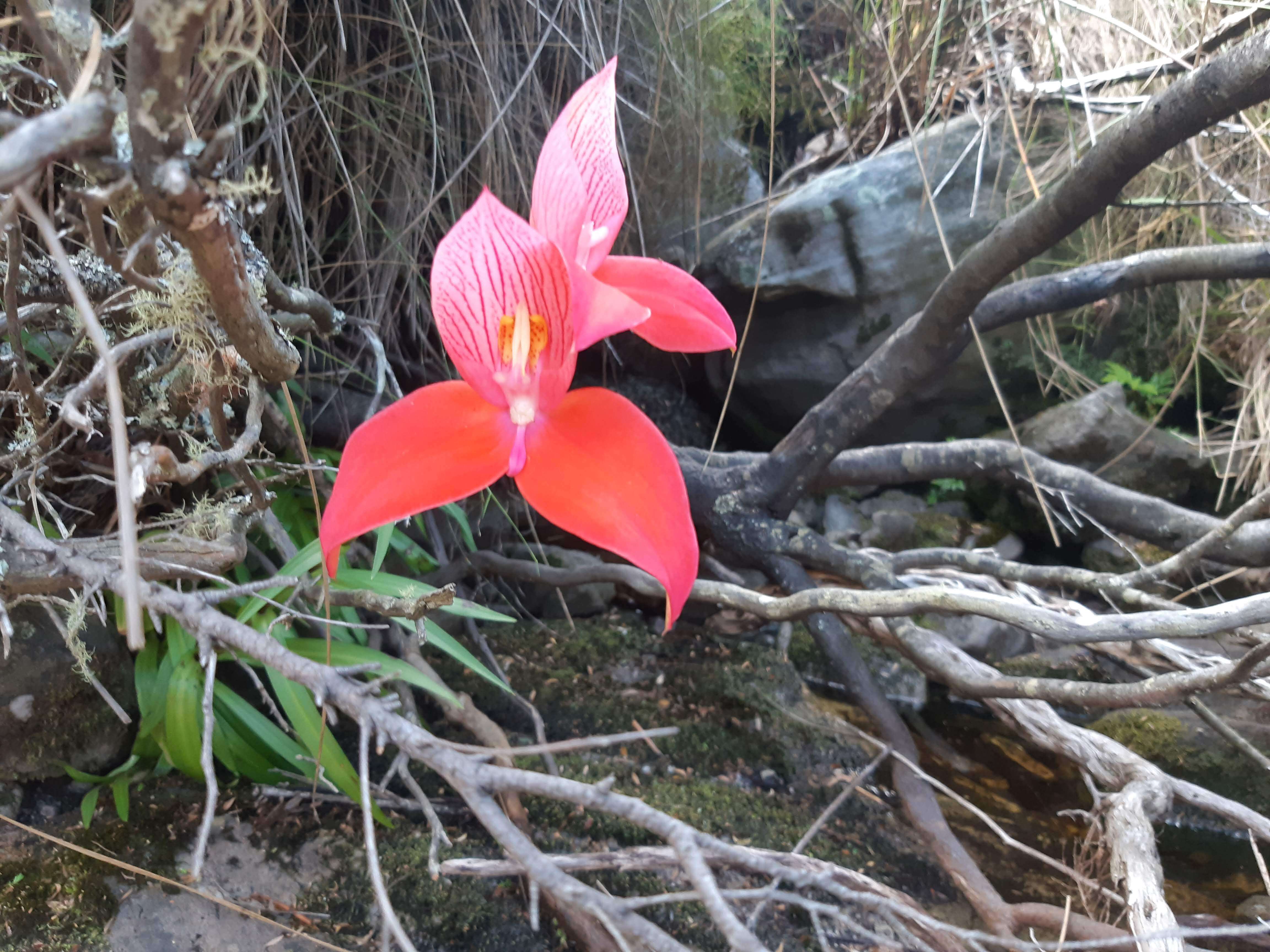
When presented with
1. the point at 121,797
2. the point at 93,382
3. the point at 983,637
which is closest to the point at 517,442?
the point at 93,382

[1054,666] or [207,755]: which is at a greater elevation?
[207,755]

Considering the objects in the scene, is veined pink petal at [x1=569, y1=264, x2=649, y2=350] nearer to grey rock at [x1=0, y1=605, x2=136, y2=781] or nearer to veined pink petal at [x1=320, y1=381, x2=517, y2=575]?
veined pink petal at [x1=320, y1=381, x2=517, y2=575]

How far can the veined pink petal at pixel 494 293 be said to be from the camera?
339 millimetres

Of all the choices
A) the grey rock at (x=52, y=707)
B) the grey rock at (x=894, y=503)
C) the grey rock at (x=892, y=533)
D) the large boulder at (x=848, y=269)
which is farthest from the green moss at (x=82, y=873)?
the grey rock at (x=894, y=503)

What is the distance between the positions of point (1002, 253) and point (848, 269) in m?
0.94

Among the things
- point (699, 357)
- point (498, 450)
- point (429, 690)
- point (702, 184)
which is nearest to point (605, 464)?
point (498, 450)

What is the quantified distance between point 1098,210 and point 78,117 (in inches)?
32.7

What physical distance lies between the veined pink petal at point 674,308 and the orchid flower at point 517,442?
9cm

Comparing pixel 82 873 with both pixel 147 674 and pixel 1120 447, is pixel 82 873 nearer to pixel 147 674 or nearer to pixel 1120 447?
pixel 147 674

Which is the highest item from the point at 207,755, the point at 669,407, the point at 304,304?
the point at 304,304

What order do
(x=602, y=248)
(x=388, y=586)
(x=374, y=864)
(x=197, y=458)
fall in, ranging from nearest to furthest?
1. (x=374, y=864)
2. (x=602, y=248)
3. (x=197, y=458)
4. (x=388, y=586)

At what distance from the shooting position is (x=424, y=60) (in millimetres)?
892

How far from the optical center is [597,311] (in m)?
0.34

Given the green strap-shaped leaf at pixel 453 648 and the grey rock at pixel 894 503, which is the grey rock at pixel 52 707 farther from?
the grey rock at pixel 894 503
